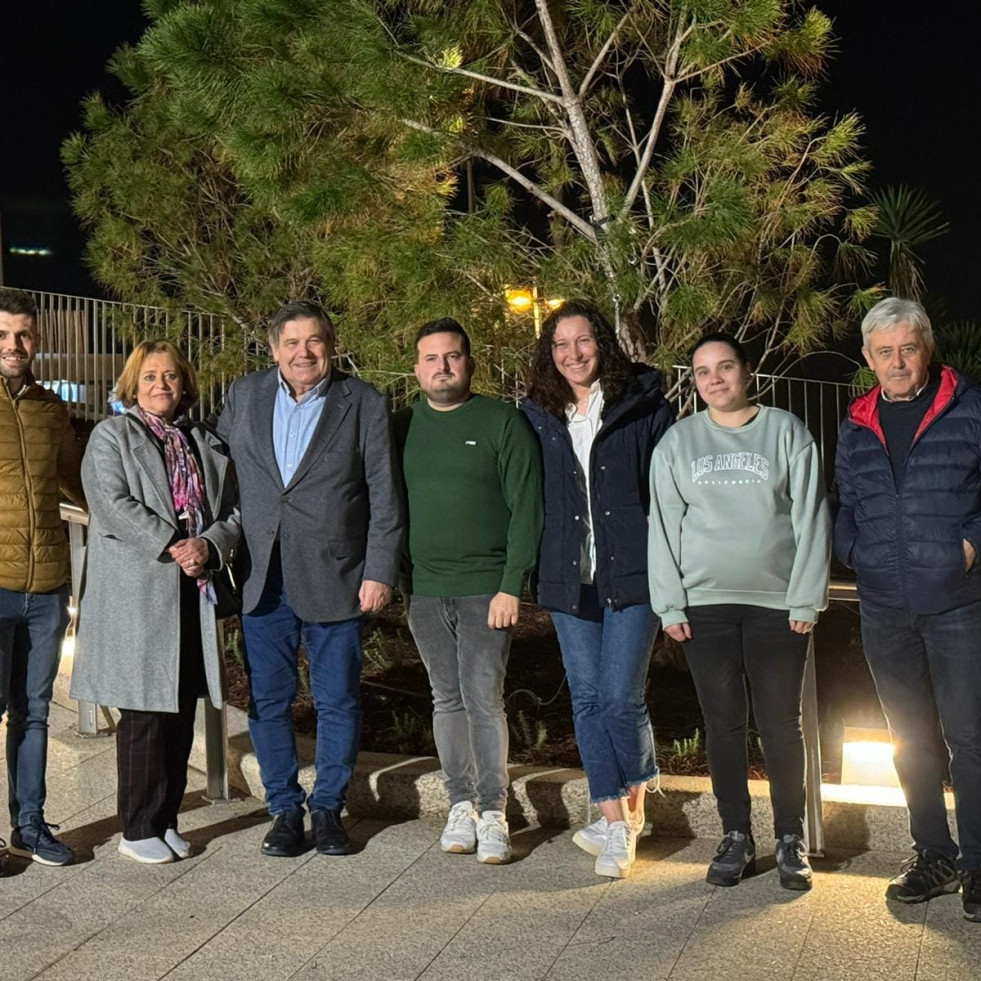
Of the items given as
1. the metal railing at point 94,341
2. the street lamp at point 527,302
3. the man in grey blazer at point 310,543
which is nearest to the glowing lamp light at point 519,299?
the street lamp at point 527,302

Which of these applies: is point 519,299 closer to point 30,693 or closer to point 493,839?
point 493,839

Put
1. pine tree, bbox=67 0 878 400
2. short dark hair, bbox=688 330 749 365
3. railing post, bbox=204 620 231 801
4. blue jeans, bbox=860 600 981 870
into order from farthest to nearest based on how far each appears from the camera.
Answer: pine tree, bbox=67 0 878 400, railing post, bbox=204 620 231 801, short dark hair, bbox=688 330 749 365, blue jeans, bbox=860 600 981 870

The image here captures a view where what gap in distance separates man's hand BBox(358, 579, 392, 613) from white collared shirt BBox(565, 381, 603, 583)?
65 centimetres

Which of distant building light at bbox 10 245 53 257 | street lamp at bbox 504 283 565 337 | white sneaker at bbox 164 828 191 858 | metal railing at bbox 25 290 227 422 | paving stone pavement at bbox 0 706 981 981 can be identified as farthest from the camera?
distant building light at bbox 10 245 53 257

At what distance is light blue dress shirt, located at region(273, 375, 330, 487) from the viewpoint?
4730mm

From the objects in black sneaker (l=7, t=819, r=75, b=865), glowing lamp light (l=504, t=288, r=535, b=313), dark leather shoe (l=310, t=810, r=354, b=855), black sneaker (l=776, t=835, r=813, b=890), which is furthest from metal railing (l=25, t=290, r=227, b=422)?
black sneaker (l=776, t=835, r=813, b=890)

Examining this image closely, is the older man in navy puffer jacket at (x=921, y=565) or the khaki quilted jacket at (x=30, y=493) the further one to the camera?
the khaki quilted jacket at (x=30, y=493)

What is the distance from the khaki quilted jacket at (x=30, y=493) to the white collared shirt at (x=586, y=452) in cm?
172

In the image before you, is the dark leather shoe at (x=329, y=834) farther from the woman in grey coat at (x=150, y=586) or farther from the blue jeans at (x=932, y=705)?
the blue jeans at (x=932, y=705)

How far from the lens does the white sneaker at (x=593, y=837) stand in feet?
15.2

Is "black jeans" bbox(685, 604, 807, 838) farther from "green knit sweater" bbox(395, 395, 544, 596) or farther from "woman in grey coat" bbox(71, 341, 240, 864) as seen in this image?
"woman in grey coat" bbox(71, 341, 240, 864)

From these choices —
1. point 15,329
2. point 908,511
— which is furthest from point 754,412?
point 15,329

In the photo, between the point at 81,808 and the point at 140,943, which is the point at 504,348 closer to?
the point at 81,808

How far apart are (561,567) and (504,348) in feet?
8.98
